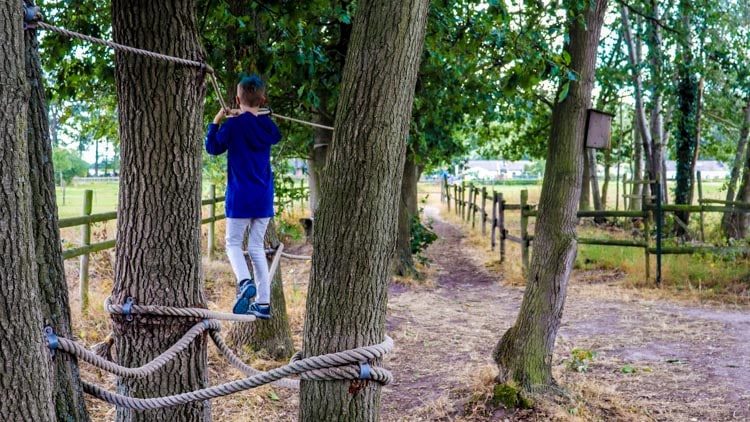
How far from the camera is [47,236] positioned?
7.42ft

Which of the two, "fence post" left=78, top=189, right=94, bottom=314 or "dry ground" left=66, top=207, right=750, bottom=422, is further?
"fence post" left=78, top=189, right=94, bottom=314

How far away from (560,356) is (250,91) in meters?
3.78

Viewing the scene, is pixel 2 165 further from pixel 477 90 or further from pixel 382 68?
pixel 477 90

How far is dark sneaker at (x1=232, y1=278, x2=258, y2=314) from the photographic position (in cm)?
431

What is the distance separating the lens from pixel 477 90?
8.29 metres

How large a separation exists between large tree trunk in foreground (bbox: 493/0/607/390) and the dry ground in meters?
0.28

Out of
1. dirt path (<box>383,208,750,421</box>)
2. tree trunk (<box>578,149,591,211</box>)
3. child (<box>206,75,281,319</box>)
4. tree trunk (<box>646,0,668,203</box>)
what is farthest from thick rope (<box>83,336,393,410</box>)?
tree trunk (<box>578,149,591,211</box>)

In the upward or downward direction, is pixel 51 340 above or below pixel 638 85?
below

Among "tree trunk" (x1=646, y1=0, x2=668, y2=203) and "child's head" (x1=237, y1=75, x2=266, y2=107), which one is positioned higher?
"tree trunk" (x1=646, y1=0, x2=668, y2=203)

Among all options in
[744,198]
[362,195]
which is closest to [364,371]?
[362,195]

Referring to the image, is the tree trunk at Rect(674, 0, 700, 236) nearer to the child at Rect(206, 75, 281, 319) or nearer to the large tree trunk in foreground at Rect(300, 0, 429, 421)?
the child at Rect(206, 75, 281, 319)

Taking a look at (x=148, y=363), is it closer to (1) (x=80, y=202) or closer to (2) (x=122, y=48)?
(2) (x=122, y=48)

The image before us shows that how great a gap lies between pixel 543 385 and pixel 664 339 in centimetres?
259

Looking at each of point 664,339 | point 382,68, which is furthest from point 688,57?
point 382,68
